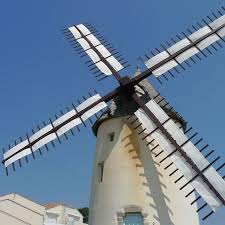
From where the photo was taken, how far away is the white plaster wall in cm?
1122

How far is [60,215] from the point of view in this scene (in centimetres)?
4366

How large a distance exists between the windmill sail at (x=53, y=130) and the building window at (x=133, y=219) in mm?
3254

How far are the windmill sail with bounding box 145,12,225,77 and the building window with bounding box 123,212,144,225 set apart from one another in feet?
14.3

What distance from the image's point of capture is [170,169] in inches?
474

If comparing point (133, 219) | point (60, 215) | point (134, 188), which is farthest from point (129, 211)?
point (60, 215)

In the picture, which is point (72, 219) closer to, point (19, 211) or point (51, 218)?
point (51, 218)

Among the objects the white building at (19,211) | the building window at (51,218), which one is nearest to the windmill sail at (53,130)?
the white building at (19,211)

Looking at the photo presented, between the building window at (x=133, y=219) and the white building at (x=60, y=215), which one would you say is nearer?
the building window at (x=133, y=219)

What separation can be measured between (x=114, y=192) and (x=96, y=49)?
574 cm

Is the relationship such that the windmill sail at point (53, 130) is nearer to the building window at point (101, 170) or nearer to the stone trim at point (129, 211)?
the building window at point (101, 170)

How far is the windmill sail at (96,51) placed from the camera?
44.5 ft

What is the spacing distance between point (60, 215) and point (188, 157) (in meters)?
36.1

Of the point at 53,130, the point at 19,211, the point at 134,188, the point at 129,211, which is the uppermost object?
the point at 19,211

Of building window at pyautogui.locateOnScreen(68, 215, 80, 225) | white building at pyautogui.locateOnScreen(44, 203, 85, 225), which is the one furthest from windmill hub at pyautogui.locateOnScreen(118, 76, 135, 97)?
building window at pyautogui.locateOnScreen(68, 215, 80, 225)
